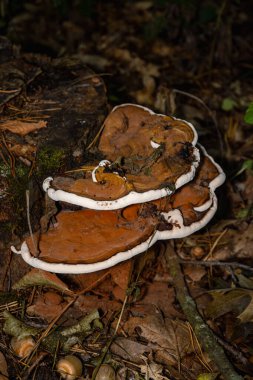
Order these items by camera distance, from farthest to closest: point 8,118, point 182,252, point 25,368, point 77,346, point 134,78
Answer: point 134,78 → point 182,252 → point 8,118 → point 77,346 → point 25,368

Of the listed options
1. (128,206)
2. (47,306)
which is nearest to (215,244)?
(128,206)

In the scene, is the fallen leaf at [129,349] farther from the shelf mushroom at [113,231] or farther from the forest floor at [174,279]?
the shelf mushroom at [113,231]

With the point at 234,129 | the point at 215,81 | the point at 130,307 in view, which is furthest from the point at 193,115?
the point at 130,307

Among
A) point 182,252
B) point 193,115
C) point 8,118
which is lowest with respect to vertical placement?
point 182,252

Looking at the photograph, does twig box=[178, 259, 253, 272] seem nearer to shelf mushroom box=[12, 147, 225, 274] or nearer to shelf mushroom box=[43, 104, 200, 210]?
shelf mushroom box=[12, 147, 225, 274]

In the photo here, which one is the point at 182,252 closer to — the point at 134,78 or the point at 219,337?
the point at 219,337

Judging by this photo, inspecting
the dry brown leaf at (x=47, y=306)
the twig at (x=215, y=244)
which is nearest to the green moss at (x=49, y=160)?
the dry brown leaf at (x=47, y=306)
